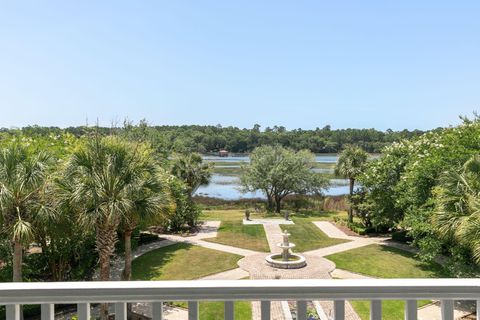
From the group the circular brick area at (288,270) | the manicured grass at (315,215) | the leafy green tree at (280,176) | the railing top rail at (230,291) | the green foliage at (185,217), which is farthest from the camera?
the leafy green tree at (280,176)

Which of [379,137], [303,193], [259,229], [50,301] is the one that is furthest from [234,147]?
[50,301]

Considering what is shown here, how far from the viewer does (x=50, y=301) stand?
143 centimetres

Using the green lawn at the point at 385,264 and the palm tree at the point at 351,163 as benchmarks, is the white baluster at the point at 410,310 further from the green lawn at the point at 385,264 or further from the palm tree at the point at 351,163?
the palm tree at the point at 351,163

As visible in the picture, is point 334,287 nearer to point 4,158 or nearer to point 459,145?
point 4,158

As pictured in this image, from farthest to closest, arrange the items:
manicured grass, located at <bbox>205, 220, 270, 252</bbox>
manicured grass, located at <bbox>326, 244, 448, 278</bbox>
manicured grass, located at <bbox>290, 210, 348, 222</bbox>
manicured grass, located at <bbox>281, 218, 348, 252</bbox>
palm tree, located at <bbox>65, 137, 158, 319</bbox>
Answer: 1. manicured grass, located at <bbox>290, 210, 348, 222</bbox>
2. manicured grass, located at <bbox>205, 220, 270, 252</bbox>
3. manicured grass, located at <bbox>281, 218, 348, 252</bbox>
4. manicured grass, located at <bbox>326, 244, 448, 278</bbox>
5. palm tree, located at <bbox>65, 137, 158, 319</bbox>

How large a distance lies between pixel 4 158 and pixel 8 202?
1081 millimetres

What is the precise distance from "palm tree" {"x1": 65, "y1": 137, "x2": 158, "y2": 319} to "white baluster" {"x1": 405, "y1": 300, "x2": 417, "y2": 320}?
278 inches

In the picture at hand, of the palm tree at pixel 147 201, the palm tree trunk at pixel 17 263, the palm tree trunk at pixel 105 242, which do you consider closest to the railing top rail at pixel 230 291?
the palm tree at pixel 147 201

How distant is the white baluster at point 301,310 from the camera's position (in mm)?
1472

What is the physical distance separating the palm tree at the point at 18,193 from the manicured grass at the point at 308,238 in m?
12.1

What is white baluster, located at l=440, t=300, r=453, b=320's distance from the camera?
4.80 feet

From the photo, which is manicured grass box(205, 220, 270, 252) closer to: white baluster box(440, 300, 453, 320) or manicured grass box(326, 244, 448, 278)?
manicured grass box(326, 244, 448, 278)

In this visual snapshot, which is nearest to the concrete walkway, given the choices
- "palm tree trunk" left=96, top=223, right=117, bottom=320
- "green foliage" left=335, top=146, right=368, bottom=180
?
"palm tree trunk" left=96, top=223, right=117, bottom=320

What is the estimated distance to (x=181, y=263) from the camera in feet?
48.3
